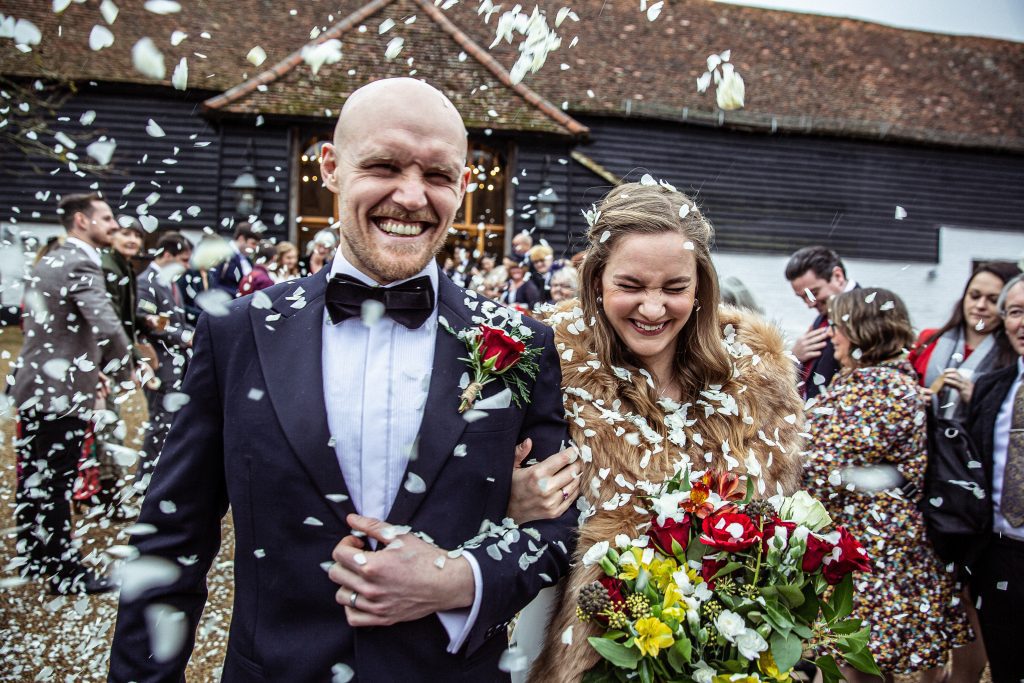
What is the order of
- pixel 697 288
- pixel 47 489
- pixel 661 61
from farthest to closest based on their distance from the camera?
pixel 661 61
pixel 47 489
pixel 697 288

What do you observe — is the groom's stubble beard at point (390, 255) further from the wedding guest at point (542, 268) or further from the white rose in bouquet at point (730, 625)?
the wedding guest at point (542, 268)

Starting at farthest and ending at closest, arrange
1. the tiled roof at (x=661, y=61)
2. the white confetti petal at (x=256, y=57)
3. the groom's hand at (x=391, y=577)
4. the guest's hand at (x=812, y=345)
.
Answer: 1. the tiled roof at (x=661, y=61)
2. the guest's hand at (x=812, y=345)
3. the white confetti petal at (x=256, y=57)
4. the groom's hand at (x=391, y=577)

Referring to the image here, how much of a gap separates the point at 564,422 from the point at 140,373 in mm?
4128

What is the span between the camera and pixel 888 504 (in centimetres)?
338

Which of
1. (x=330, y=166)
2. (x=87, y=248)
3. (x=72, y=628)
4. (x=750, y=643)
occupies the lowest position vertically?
(x=72, y=628)

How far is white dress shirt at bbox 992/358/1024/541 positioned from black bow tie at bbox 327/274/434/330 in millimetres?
2792

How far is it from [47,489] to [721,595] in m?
4.26

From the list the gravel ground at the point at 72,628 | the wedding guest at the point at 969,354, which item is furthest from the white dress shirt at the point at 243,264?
the wedding guest at the point at 969,354

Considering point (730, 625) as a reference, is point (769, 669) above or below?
below

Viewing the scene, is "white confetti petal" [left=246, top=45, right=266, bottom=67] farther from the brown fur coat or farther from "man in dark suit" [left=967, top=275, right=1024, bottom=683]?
"man in dark suit" [left=967, top=275, right=1024, bottom=683]

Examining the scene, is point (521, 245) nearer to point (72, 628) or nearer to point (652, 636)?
point (72, 628)

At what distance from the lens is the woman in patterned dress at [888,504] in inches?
129

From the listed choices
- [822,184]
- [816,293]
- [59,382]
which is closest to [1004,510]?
[816,293]

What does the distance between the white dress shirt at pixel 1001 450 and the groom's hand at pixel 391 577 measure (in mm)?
2712
